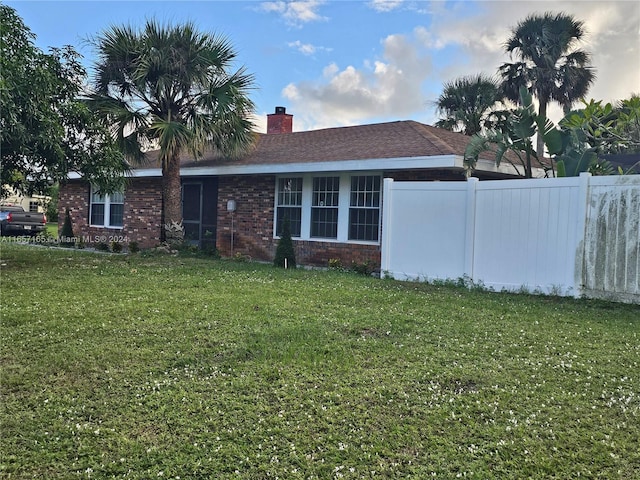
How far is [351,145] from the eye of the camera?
13539mm

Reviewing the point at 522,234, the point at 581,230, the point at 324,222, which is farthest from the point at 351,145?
the point at 581,230

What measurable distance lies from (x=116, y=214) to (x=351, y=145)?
31.1 feet

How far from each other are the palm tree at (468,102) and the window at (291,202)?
10076mm

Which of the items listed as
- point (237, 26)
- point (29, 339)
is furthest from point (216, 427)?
point (237, 26)

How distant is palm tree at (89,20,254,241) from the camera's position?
12.7m

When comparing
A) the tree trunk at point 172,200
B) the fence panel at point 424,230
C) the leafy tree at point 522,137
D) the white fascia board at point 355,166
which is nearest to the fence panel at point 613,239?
the fence panel at point 424,230

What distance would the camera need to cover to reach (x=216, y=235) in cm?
1546

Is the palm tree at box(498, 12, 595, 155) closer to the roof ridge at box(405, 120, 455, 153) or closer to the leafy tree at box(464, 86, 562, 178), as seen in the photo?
the roof ridge at box(405, 120, 455, 153)

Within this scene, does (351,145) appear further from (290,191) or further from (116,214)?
(116,214)

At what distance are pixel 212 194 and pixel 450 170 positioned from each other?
736 cm

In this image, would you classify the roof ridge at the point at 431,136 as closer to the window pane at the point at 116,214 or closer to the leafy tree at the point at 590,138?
the leafy tree at the point at 590,138

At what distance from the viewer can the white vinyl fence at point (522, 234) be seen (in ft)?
24.6

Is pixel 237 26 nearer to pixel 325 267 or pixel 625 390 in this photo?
pixel 325 267

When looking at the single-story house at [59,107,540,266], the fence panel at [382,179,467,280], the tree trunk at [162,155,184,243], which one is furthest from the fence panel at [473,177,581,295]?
the tree trunk at [162,155,184,243]
